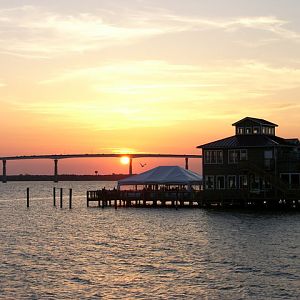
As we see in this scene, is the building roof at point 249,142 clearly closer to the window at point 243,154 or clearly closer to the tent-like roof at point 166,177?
the window at point 243,154

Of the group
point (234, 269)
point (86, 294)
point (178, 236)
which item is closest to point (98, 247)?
point (178, 236)

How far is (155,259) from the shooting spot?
4403cm

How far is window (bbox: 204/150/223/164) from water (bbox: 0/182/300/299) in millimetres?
11803

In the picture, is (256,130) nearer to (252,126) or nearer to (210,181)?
(252,126)

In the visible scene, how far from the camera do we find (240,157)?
84.0 meters

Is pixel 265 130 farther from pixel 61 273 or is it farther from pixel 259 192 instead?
pixel 61 273

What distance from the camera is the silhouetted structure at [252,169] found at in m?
80.9

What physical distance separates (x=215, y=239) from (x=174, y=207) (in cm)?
3946

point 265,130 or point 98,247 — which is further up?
point 265,130

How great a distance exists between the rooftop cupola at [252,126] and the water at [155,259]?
1606cm

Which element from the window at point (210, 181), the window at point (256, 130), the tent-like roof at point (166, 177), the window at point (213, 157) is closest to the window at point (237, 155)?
the window at point (213, 157)

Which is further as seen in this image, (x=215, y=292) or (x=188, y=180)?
(x=188, y=180)

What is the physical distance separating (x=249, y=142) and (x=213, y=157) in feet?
16.0

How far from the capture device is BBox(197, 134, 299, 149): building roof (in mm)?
83062
